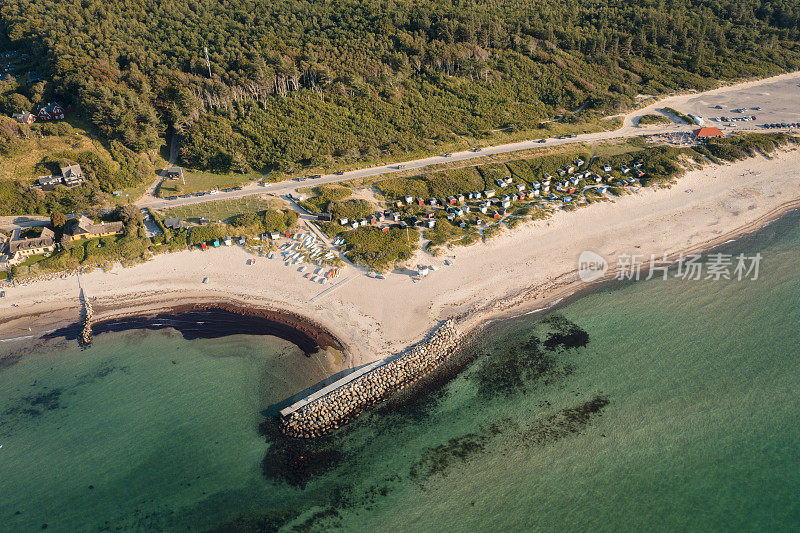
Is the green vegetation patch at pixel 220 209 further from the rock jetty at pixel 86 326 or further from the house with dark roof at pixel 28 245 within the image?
the rock jetty at pixel 86 326

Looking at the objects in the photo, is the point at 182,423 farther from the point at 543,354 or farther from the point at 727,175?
the point at 727,175

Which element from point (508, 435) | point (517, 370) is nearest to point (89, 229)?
point (517, 370)

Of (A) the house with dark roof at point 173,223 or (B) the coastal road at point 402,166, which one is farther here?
(B) the coastal road at point 402,166

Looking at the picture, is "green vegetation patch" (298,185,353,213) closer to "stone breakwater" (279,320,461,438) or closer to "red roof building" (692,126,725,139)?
"stone breakwater" (279,320,461,438)

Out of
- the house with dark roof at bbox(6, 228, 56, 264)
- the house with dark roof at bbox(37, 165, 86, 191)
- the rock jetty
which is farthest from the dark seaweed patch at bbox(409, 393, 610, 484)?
the house with dark roof at bbox(37, 165, 86, 191)
